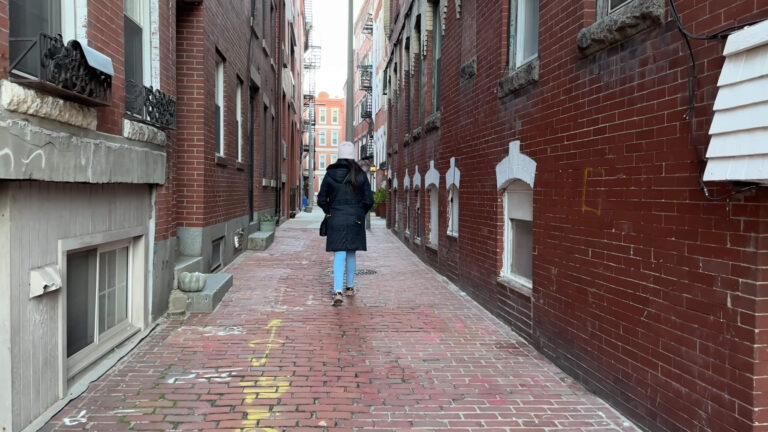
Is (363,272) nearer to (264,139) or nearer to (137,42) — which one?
(137,42)

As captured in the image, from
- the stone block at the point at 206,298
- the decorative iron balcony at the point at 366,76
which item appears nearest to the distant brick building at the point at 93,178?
the stone block at the point at 206,298

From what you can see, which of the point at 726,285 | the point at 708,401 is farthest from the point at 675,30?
the point at 708,401

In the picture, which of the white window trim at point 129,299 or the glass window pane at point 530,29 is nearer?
the white window trim at point 129,299

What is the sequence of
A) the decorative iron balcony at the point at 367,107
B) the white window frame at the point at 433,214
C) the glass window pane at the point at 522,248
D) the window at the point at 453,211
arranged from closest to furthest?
the glass window pane at the point at 522,248, the window at the point at 453,211, the white window frame at the point at 433,214, the decorative iron balcony at the point at 367,107

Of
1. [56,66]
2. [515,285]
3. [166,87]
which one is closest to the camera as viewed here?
[56,66]

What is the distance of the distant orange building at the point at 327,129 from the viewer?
7325cm

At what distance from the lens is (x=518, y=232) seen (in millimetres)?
6520

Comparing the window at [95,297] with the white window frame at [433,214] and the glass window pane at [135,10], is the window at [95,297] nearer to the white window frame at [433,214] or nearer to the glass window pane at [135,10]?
the glass window pane at [135,10]

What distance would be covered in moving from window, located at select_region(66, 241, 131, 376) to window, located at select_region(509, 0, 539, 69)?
4535 millimetres

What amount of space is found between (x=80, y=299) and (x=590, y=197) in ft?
13.3

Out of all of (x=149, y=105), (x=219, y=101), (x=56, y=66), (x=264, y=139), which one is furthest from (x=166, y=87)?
(x=264, y=139)

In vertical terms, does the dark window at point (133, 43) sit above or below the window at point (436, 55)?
below

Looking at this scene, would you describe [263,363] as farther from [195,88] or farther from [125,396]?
[195,88]

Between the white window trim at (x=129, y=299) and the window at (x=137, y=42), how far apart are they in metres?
1.58
